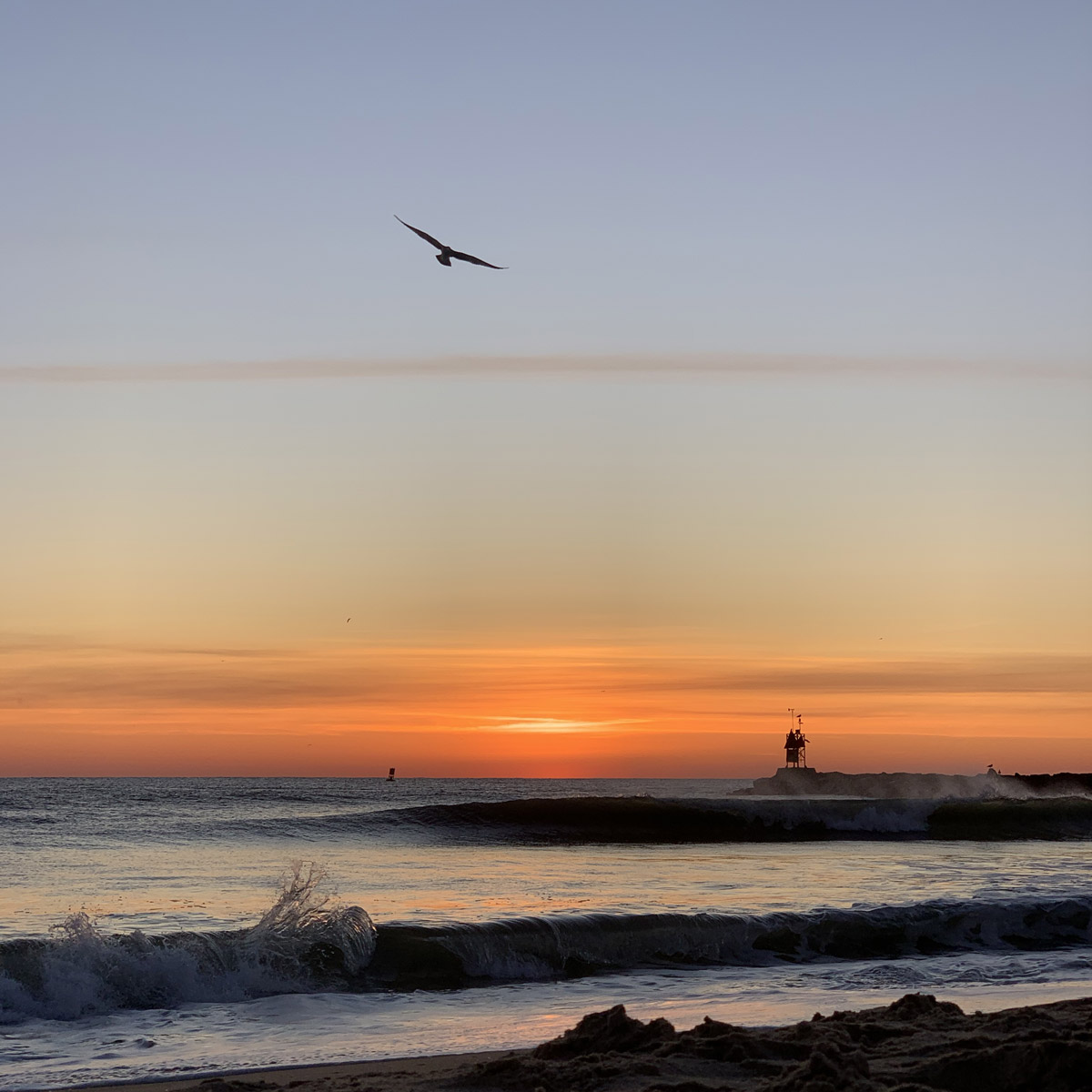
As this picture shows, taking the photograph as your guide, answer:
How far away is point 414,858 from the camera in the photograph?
2198 centimetres

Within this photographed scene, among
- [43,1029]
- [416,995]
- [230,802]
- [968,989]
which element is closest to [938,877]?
[968,989]

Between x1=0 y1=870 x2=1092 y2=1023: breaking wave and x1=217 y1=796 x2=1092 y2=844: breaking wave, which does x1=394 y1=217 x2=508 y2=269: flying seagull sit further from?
x1=217 y1=796 x2=1092 y2=844: breaking wave

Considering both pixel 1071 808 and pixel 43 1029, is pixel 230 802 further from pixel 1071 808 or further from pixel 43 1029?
pixel 43 1029

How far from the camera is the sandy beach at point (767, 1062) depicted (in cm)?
599

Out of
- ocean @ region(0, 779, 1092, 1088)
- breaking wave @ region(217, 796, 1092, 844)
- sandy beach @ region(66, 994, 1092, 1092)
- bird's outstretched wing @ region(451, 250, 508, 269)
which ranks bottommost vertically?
breaking wave @ region(217, 796, 1092, 844)

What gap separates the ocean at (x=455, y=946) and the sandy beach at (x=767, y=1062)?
0.78 m

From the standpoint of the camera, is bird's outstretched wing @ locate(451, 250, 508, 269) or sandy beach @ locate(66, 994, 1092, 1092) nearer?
sandy beach @ locate(66, 994, 1092, 1092)

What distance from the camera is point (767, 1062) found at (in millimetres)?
6516

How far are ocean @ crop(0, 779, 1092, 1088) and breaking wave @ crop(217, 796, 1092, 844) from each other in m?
6.48

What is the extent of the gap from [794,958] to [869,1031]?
525 cm

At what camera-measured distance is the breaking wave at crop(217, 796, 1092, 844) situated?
29312mm

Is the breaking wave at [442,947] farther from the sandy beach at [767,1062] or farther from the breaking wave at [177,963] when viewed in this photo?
the sandy beach at [767,1062]

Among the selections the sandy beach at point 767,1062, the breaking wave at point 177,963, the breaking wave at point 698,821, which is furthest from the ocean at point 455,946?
the breaking wave at point 698,821

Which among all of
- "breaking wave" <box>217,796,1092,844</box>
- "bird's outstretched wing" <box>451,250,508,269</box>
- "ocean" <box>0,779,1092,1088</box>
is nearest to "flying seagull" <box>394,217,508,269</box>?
"bird's outstretched wing" <box>451,250,508,269</box>
